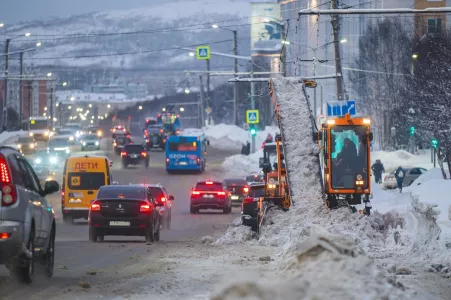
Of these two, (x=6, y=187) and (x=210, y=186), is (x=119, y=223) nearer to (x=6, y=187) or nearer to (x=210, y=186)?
(x=6, y=187)

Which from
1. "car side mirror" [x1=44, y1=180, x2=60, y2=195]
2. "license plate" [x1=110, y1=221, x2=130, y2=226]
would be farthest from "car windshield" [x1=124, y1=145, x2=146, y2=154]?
"car side mirror" [x1=44, y1=180, x2=60, y2=195]

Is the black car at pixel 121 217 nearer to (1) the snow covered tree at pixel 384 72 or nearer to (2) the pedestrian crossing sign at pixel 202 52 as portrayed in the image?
(2) the pedestrian crossing sign at pixel 202 52

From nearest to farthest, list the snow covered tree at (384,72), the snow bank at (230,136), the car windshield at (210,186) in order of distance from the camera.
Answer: the car windshield at (210,186), the snow covered tree at (384,72), the snow bank at (230,136)

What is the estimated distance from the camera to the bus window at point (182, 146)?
72500 mm

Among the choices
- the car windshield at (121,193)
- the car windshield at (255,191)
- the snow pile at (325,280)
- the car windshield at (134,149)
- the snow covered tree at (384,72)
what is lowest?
the snow pile at (325,280)

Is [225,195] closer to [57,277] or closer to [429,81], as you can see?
[429,81]

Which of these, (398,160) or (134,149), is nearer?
(398,160)

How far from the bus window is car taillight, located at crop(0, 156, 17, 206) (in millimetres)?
59230

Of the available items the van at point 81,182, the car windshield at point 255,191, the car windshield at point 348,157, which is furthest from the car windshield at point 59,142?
the car windshield at point 348,157

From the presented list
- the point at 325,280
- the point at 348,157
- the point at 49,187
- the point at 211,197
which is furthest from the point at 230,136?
the point at 325,280

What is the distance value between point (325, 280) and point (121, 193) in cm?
1622

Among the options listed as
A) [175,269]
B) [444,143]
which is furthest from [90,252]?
[444,143]

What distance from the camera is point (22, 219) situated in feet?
44.2

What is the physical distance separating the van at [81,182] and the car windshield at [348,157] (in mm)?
12494
